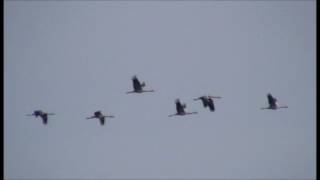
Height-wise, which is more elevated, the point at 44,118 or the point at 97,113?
the point at 97,113

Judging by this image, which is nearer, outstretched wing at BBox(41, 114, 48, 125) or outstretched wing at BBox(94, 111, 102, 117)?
outstretched wing at BBox(41, 114, 48, 125)

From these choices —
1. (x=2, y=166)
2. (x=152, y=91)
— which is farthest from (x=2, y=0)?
(x=152, y=91)

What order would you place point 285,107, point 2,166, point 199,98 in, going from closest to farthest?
point 2,166 < point 199,98 < point 285,107

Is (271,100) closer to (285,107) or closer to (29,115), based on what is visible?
(285,107)

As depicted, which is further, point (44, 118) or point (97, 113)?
point (97, 113)

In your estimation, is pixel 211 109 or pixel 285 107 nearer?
pixel 211 109

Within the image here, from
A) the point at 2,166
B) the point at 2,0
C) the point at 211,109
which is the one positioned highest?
the point at 2,0

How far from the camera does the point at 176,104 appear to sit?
71250 millimetres

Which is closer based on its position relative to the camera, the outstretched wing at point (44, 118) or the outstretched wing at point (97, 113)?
the outstretched wing at point (44, 118)

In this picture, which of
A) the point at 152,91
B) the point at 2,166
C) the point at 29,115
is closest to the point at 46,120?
the point at 29,115

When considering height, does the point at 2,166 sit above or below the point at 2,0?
below

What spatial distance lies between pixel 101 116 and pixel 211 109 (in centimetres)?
852

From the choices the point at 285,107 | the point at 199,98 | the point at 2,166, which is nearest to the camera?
the point at 2,166

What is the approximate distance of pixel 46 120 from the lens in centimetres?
7294
